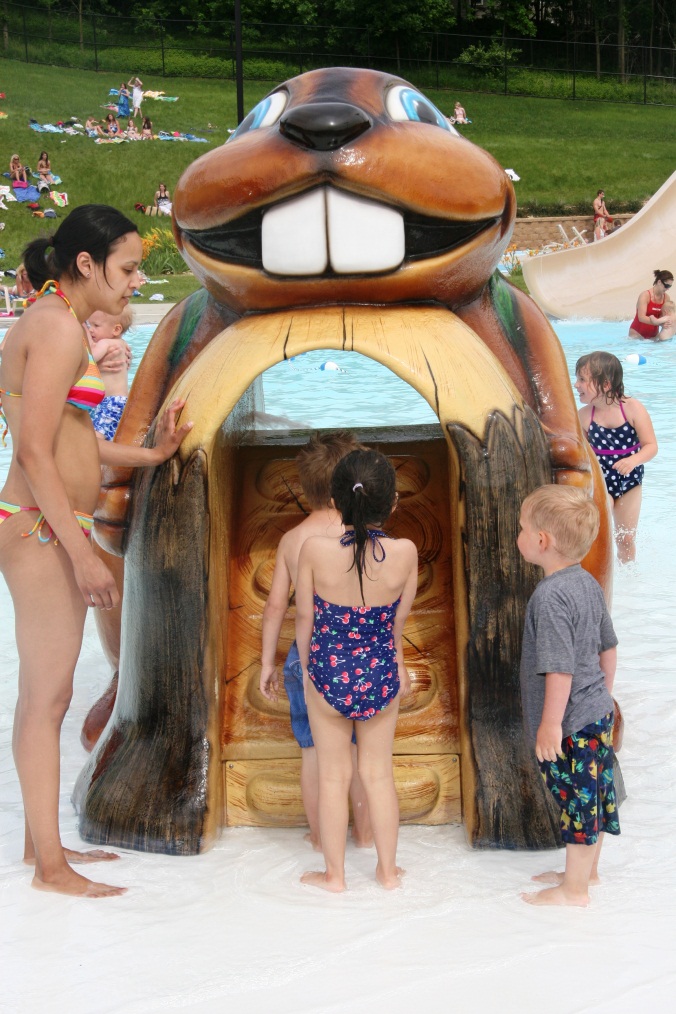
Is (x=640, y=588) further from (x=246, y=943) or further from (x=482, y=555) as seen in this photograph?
(x=246, y=943)

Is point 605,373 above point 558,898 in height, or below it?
above

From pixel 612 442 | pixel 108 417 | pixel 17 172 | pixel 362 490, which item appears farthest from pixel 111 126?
pixel 362 490

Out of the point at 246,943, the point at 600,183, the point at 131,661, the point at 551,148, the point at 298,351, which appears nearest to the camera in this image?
the point at 246,943

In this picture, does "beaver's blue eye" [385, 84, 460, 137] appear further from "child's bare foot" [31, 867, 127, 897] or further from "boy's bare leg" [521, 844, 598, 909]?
"child's bare foot" [31, 867, 127, 897]

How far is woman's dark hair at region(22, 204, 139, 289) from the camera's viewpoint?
7.88 feet

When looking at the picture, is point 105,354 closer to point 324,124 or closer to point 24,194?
point 324,124

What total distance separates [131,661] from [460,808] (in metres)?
0.91

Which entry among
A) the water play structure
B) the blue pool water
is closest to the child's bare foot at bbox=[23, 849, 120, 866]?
the blue pool water

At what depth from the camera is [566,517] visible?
236 centimetres

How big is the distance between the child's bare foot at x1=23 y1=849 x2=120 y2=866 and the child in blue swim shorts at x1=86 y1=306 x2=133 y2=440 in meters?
1.95

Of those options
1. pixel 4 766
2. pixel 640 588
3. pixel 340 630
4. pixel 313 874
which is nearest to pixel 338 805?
pixel 313 874

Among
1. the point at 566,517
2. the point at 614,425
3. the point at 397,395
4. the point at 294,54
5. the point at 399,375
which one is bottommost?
the point at 397,395

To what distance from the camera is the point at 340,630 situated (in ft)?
7.88

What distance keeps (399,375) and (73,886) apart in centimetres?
135
